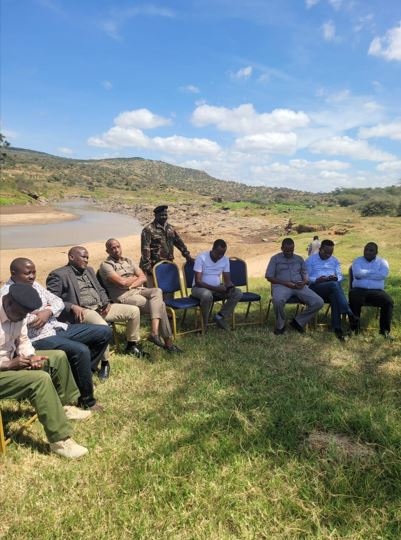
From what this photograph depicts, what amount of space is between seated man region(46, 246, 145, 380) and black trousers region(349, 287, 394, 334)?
338 cm

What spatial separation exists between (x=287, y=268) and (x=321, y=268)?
661mm

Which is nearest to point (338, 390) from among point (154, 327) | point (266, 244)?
point (154, 327)

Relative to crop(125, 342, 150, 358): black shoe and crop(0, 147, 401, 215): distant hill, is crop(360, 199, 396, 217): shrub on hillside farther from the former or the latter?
crop(125, 342, 150, 358): black shoe

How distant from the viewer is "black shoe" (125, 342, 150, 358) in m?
5.37

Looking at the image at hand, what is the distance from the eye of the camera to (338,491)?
2.81 metres

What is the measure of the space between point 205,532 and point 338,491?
0.96 meters

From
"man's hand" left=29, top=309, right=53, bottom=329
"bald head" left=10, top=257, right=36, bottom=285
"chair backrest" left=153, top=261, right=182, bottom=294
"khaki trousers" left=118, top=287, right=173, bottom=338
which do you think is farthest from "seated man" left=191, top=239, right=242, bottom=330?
"bald head" left=10, top=257, right=36, bottom=285

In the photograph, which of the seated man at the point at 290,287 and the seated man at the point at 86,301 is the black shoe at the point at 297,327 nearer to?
the seated man at the point at 290,287

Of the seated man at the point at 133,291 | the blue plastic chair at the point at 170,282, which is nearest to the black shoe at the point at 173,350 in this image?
the seated man at the point at 133,291

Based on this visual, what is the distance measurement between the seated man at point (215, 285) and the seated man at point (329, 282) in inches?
51.7

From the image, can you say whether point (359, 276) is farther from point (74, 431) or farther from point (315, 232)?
point (315, 232)

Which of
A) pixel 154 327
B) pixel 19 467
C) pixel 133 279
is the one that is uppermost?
pixel 133 279

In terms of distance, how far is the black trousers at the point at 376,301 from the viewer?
6152mm

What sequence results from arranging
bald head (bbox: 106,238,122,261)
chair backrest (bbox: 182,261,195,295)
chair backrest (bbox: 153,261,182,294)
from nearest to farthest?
bald head (bbox: 106,238,122,261) → chair backrest (bbox: 153,261,182,294) → chair backrest (bbox: 182,261,195,295)
